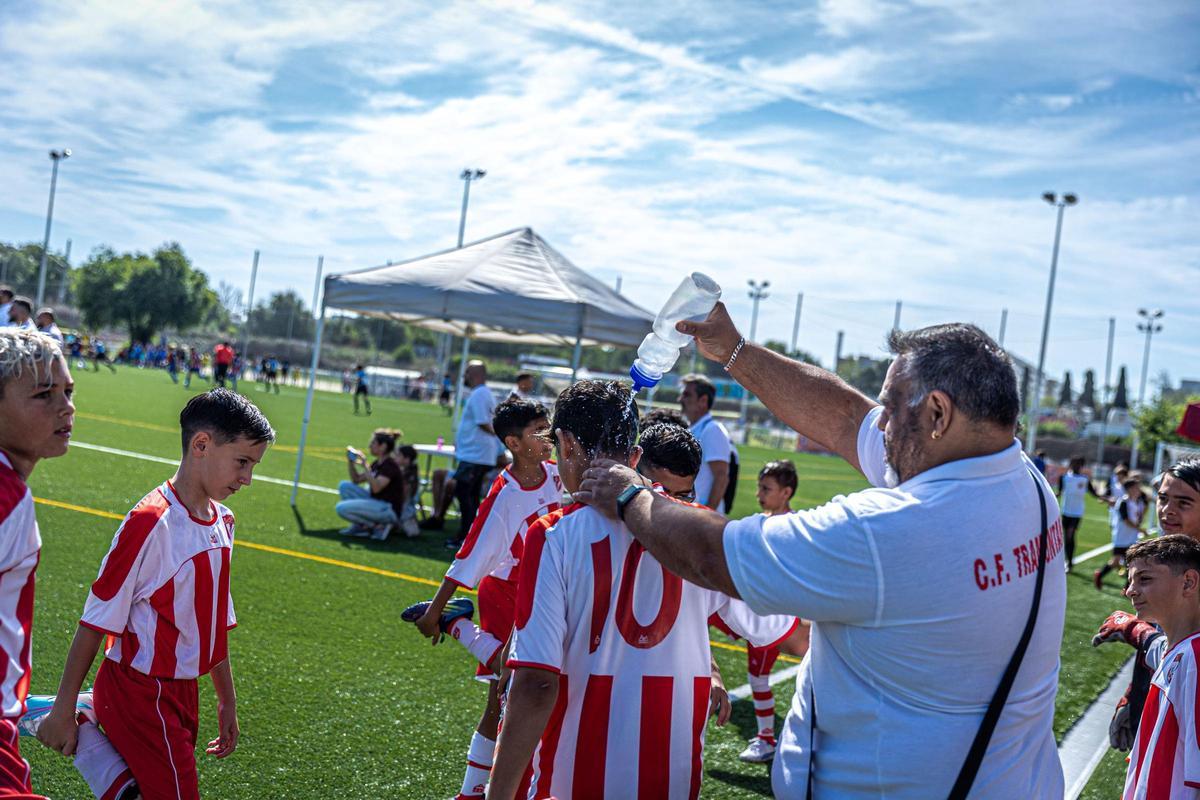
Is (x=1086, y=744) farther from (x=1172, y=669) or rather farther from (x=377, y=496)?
(x=377, y=496)

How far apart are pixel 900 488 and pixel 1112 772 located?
5396 mm

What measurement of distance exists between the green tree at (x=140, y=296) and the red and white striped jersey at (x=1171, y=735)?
3184 inches

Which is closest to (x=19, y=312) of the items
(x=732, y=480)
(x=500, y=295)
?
(x=500, y=295)

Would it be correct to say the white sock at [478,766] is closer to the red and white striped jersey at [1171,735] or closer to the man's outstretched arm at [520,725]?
the man's outstretched arm at [520,725]

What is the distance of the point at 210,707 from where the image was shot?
17.3 feet

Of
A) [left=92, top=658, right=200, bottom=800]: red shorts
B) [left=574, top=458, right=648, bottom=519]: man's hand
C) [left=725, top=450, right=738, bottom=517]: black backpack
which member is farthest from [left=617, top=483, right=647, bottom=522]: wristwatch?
[left=725, top=450, right=738, bottom=517]: black backpack

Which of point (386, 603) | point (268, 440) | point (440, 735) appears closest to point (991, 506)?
point (268, 440)

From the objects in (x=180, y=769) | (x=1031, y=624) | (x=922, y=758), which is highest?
(x=1031, y=624)

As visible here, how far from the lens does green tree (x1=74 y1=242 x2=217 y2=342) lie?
74.4 meters

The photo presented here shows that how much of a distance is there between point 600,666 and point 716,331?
1.15m

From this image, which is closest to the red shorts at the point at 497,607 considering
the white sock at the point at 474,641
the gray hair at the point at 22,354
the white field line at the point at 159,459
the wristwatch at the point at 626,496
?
the white sock at the point at 474,641

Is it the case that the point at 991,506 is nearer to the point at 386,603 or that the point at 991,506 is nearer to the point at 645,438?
the point at 645,438

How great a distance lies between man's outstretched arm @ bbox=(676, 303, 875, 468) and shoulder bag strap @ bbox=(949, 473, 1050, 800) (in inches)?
39.2

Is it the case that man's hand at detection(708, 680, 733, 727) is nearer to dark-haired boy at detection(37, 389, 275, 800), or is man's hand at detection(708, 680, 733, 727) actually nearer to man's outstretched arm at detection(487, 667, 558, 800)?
man's outstretched arm at detection(487, 667, 558, 800)
